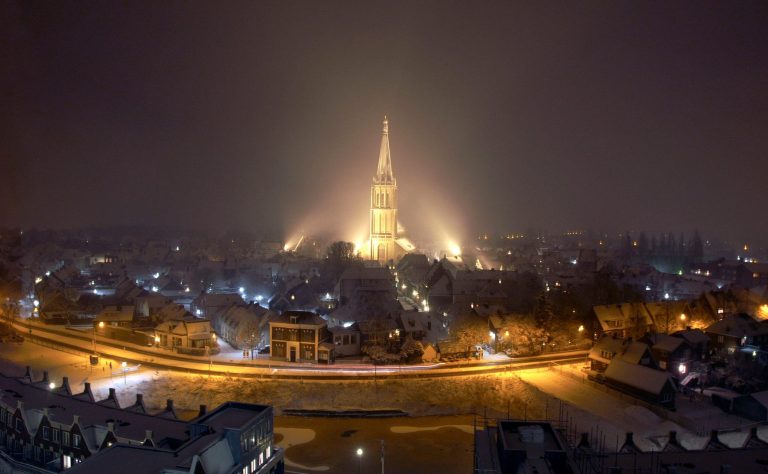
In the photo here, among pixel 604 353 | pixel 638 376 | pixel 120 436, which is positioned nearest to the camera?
pixel 120 436

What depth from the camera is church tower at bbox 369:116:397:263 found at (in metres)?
63.3

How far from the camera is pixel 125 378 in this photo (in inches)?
1050

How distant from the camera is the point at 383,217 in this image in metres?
63.7

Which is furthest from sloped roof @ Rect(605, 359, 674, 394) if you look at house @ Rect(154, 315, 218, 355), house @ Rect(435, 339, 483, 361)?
house @ Rect(154, 315, 218, 355)

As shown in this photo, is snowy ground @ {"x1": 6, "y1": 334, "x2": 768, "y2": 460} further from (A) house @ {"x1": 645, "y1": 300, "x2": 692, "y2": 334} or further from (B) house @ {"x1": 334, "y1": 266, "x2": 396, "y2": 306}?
(B) house @ {"x1": 334, "y1": 266, "x2": 396, "y2": 306}

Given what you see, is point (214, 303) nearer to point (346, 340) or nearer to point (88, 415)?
point (346, 340)

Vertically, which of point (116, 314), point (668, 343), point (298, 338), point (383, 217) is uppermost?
point (383, 217)

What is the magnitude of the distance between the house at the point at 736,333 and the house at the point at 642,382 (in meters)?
9.29

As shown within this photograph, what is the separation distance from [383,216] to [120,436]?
49514 mm

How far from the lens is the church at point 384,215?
63.3 metres

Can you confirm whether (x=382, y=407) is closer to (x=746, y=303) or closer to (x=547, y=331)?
(x=547, y=331)

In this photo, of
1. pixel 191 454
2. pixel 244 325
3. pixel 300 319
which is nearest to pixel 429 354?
pixel 300 319

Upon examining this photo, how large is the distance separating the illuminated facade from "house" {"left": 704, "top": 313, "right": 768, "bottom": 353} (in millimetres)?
36541

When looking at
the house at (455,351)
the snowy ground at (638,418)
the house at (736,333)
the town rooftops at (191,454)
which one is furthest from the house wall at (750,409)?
the town rooftops at (191,454)
